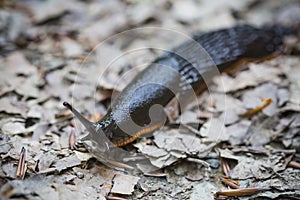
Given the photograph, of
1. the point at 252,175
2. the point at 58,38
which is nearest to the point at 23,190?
the point at 252,175

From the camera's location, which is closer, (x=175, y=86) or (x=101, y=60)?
(x=175, y=86)

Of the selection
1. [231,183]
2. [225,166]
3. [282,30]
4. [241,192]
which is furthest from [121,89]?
[282,30]

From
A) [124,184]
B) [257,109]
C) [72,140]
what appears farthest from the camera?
[257,109]

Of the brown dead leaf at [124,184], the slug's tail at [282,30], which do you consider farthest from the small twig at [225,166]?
the slug's tail at [282,30]

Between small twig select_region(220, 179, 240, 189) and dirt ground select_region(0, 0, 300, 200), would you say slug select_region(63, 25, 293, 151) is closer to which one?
dirt ground select_region(0, 0, 300, 200)

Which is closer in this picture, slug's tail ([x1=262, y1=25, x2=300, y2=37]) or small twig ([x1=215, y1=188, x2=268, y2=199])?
small twig ([x1=215, y1=188, x2=268, y2=199])

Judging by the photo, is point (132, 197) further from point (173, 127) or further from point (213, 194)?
point (173, 127)

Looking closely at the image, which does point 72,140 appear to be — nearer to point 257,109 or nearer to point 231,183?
point 231,183

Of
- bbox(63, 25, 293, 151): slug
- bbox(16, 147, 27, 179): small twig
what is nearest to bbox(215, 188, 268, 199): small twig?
bbox(63, 25, 293, 151): slug
